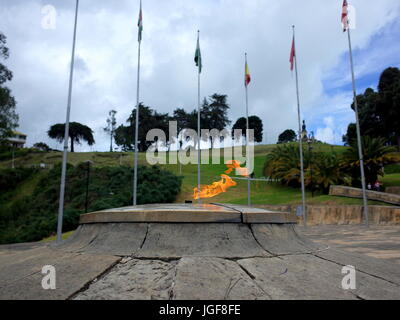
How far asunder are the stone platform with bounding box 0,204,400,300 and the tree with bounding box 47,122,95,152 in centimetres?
6684

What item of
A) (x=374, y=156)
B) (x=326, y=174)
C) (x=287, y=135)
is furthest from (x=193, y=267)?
(x=287, y=135)

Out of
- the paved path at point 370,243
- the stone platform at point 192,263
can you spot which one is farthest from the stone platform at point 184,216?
the paved path at point 370,243

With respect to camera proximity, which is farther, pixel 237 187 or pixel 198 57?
pixel 237 187

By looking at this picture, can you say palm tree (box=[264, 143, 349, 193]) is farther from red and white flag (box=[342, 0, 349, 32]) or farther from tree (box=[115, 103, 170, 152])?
tree (box=[115, 103, 170, 152])

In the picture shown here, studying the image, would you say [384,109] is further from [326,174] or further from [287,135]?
[287,135]

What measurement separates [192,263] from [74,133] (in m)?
71.1

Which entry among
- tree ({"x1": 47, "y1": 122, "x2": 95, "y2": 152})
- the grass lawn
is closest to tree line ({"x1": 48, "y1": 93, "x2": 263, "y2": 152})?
tree ({"x1": 47, "y1": 122, "x2": 95, "y2": 152})

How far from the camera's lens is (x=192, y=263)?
312cm

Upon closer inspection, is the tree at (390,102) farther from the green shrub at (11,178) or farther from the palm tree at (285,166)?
the green shrub at (11,178)

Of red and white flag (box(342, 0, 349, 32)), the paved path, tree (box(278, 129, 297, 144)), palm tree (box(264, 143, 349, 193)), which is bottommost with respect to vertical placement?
the paved path

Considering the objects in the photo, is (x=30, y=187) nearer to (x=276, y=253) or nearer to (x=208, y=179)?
(x=208, y=179)

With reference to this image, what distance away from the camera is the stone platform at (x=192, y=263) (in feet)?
8.84

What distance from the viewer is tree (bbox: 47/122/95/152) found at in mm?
64188
